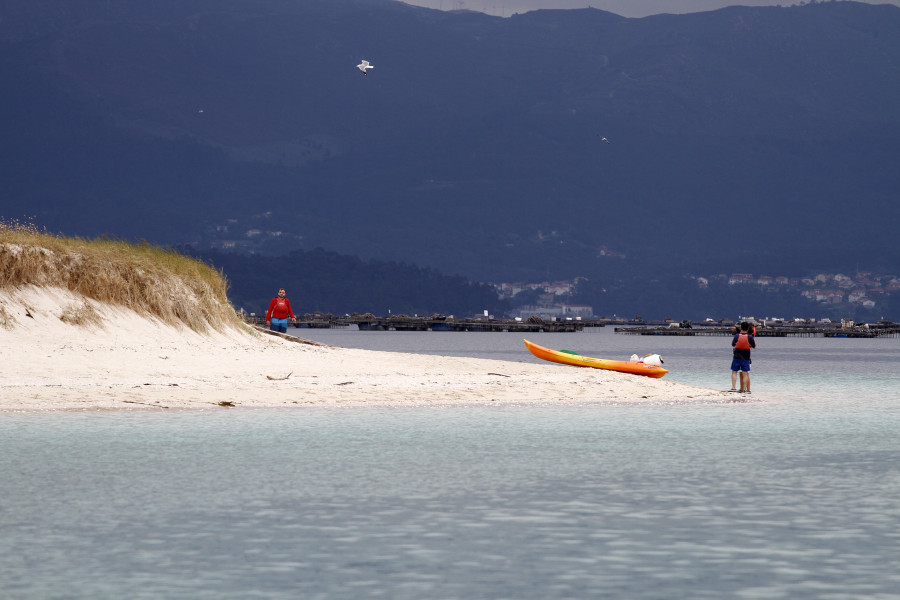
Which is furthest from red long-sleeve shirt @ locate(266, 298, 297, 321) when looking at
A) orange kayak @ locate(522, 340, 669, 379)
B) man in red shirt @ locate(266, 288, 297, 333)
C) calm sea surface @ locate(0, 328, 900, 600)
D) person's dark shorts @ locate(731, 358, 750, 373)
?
person's dark shorts @ locate(731, 358, 750, 373)

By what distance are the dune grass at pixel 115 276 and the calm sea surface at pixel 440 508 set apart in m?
12.2

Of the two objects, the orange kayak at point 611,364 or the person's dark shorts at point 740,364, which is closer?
the person's dark shorts at point 740,364

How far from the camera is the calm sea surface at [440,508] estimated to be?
10.8 meters

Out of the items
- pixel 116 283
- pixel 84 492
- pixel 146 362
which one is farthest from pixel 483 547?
pixel 116 283

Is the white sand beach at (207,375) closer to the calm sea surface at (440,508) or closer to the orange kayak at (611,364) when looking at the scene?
the orange kayak at (611,364)

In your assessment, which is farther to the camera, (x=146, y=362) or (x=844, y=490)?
(x=146, y=362)

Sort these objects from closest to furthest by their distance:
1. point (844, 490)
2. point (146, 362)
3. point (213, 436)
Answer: point (844, 490) → point (213, 436) → point (146, 362)

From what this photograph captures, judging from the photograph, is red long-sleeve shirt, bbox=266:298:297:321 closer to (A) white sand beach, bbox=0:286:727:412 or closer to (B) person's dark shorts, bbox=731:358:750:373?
(A) white sand beach, bbox=0:286:727:412

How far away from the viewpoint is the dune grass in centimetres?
3601

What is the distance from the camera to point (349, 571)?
1114 cm

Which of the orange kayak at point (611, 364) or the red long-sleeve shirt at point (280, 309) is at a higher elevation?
the red long-sleeve shirt at point (280, 309)

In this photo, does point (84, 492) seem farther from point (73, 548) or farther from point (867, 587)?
point (867, 587)

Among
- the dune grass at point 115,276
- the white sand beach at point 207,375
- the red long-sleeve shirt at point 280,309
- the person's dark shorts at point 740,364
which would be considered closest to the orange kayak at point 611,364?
A: the white sand beach at point 207,375

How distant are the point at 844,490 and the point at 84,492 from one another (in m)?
10.8
